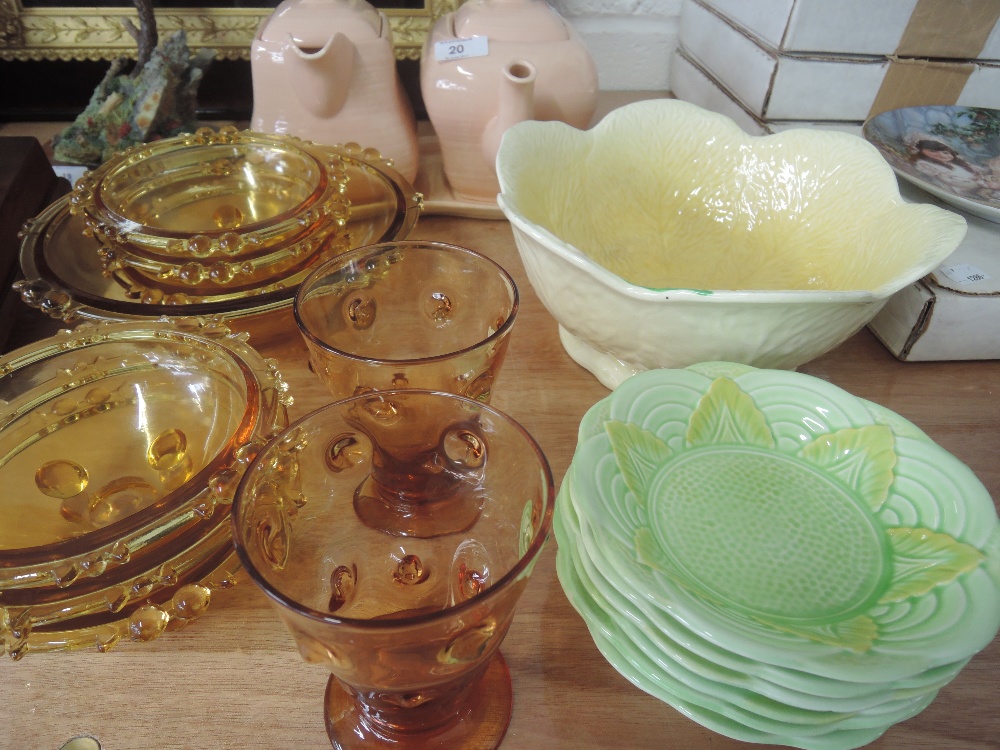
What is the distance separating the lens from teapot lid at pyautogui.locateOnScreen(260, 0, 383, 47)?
53 centimetres

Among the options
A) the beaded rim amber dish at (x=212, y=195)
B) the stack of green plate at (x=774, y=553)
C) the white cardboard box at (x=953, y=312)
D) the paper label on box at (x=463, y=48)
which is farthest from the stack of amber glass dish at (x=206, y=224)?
the white cardboard box at (x=953, y=312)

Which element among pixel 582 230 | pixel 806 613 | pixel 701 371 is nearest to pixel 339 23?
pixel 582 230

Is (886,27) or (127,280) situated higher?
(886,27)

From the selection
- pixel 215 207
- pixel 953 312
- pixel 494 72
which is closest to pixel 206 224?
pixel 215 207

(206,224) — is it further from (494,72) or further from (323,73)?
(494,72)

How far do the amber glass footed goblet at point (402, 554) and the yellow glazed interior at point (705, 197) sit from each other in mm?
190

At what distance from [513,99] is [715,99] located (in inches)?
13.3

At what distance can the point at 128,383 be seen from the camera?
365 mm

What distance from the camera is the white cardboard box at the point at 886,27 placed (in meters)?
0.57

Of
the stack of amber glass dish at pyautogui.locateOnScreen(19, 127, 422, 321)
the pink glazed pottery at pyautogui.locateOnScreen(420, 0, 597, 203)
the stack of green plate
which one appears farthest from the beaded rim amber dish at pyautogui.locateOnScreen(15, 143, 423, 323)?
the stack of green plate

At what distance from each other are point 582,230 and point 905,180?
27 centimetres

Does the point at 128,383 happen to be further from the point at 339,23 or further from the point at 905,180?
the point at 905,180

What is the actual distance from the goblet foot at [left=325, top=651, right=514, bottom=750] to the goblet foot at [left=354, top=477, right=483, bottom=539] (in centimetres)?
7

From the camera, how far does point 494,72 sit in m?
0.53
